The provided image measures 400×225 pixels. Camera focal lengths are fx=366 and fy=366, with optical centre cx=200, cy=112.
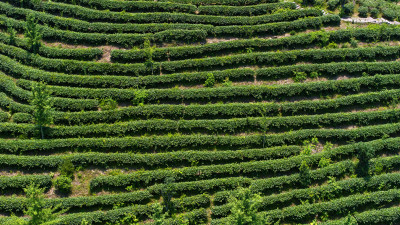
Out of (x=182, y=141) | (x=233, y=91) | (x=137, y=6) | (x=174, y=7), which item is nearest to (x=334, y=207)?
(x=233, y=91)

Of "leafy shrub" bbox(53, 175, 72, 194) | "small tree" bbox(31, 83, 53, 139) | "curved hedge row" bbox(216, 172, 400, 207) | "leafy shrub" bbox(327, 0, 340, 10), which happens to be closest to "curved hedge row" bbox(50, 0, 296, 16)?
A: "leafy shrub" bbox(327, 0, 340, 10)

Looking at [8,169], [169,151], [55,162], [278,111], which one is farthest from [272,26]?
[8,169]

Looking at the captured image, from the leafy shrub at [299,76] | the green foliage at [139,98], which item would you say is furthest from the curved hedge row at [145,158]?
the leafy shrub at [299,76]

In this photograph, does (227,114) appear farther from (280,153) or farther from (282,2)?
(282,2)

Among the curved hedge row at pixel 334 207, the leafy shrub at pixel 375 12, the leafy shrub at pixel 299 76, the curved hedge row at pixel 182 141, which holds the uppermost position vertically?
the leafy shrub at pixel 375 12

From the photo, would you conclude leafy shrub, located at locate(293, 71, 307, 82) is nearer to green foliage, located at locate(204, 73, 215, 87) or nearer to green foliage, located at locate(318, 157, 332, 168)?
green foliage, located at locate(204, 73, 215, 87)

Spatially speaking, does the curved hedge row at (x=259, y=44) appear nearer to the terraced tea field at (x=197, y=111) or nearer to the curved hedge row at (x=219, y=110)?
the terraced tea field at (x=197, y=111)
